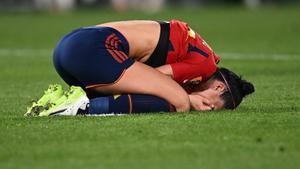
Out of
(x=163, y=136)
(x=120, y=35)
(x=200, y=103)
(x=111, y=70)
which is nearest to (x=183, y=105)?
(x=200, y=103)

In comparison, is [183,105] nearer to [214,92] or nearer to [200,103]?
[200,103]

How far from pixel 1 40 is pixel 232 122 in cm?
1625

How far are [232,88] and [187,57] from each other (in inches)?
20.6

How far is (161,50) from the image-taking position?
893 cm

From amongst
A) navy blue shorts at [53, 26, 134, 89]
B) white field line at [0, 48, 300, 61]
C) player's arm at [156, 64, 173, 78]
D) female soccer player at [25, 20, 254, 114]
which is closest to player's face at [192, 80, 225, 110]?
female soccer player at [25, 20, 254, 114]

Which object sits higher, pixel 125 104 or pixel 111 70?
pixel 111 70

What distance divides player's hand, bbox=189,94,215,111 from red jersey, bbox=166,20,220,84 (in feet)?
0.57

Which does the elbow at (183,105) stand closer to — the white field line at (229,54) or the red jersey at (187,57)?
the red jersey at (187,57)

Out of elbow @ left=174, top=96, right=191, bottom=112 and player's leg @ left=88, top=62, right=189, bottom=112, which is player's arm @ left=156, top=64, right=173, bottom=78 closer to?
player's leg @ left=88, top=62, right=189, bottom=112

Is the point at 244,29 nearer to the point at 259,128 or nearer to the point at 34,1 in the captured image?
the point at 34,1

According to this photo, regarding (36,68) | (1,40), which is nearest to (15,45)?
(1,40)

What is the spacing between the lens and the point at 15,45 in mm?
22062

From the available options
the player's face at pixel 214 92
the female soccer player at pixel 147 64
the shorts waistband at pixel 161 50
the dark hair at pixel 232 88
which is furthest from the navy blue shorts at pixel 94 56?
the dark hair at pixel 232 88

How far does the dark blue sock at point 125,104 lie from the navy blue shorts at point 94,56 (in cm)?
18
